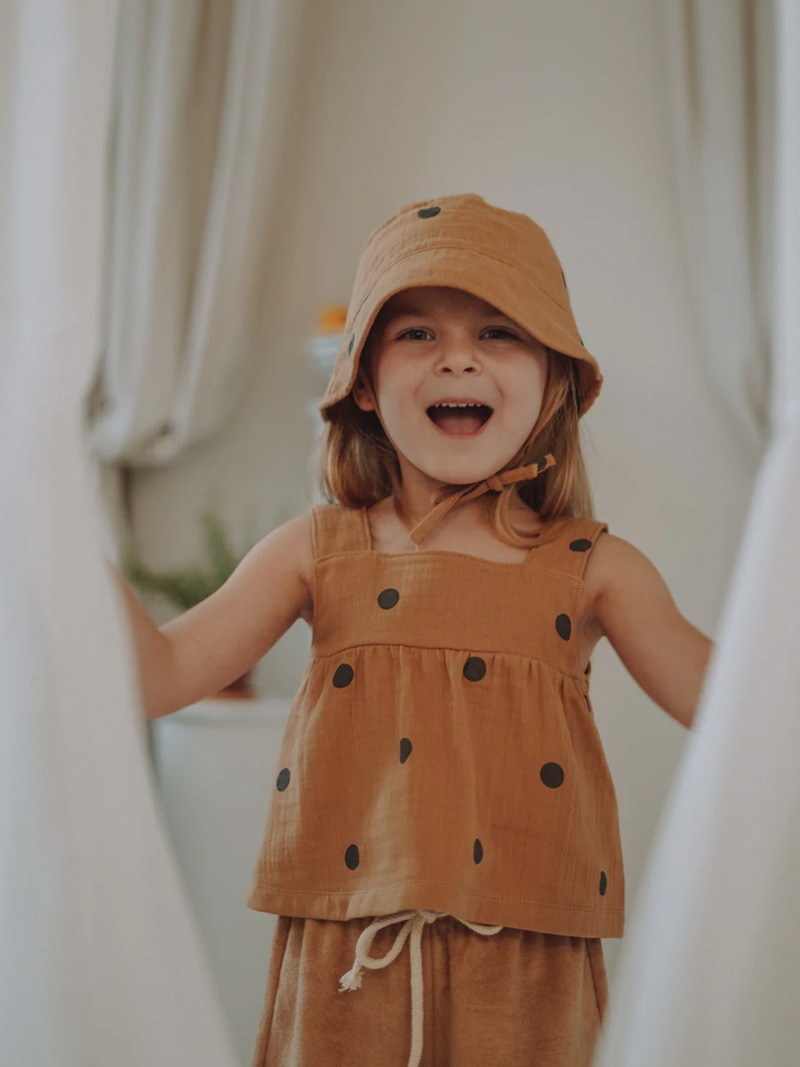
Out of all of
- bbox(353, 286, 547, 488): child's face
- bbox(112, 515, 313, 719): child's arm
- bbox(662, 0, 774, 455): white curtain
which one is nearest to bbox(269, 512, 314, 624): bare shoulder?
bbox(112, 515, 313, 719): child's arm

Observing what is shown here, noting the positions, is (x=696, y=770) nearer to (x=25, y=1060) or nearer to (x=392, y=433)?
(x=25, y=1060)

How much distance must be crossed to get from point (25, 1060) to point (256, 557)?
0.45 metres

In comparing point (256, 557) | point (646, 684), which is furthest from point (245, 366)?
point (646, 684)

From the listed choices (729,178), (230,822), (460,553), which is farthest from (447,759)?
(729,178)

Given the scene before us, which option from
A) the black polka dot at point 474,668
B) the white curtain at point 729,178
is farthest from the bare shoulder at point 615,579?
the white curtain at point 729,178

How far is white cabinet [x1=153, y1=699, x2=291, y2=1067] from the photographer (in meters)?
1.47

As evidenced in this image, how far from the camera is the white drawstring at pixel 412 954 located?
75cm

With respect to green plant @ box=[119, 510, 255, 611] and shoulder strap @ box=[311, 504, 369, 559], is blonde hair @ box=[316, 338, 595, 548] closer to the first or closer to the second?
shoulder strap @ box=[311, 504, 369, 559]

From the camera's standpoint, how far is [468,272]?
2.62ft

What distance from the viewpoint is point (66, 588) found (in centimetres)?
51

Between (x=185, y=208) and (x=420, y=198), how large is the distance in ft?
1.16

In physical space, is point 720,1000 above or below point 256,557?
below

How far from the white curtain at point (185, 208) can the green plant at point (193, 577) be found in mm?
180

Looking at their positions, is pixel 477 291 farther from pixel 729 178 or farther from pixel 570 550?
pixel 729 178
